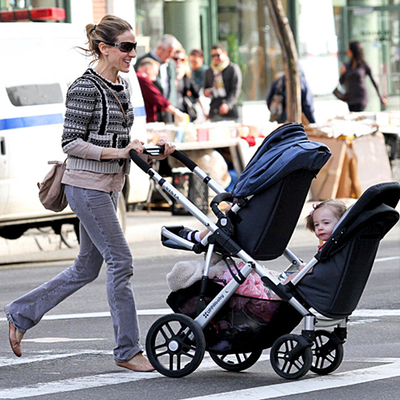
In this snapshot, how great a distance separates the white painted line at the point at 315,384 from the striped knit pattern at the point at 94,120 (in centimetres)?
145

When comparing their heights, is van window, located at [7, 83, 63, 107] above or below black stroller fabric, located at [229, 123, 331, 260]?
above

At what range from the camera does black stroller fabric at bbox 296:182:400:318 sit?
18.2 feet

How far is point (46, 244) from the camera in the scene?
41.8 feet

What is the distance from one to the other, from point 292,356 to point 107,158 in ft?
4.72

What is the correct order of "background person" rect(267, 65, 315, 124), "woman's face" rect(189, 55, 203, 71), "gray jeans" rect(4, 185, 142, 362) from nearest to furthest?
"gray jeans" rect(4, 185, 142, 362)
"background person" rect(267, 65, 315, 124)
"woman's face" rect(189, 55, 203, 71)

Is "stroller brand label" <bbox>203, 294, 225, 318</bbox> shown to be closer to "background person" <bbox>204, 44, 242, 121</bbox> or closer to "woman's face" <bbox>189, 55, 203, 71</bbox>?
"background person" <bbox>204, 44, 242, 121</bbox>

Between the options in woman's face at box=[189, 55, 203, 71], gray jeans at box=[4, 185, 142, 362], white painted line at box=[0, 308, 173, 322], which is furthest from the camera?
woman's face at box=[189, 55, 203, 71]

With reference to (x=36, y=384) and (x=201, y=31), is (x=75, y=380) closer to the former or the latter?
(x=36, y=384)

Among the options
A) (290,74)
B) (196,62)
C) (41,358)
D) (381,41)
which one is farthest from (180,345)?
(381,41)

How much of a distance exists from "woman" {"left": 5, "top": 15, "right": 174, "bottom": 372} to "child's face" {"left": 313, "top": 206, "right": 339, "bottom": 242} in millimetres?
878

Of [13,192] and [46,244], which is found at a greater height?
[13,192]

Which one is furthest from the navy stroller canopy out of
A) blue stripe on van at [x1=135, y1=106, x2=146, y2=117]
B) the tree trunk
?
the tree trunk

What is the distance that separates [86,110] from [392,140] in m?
13.1

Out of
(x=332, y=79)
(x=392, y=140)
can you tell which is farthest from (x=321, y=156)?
(x=332, y=79)
